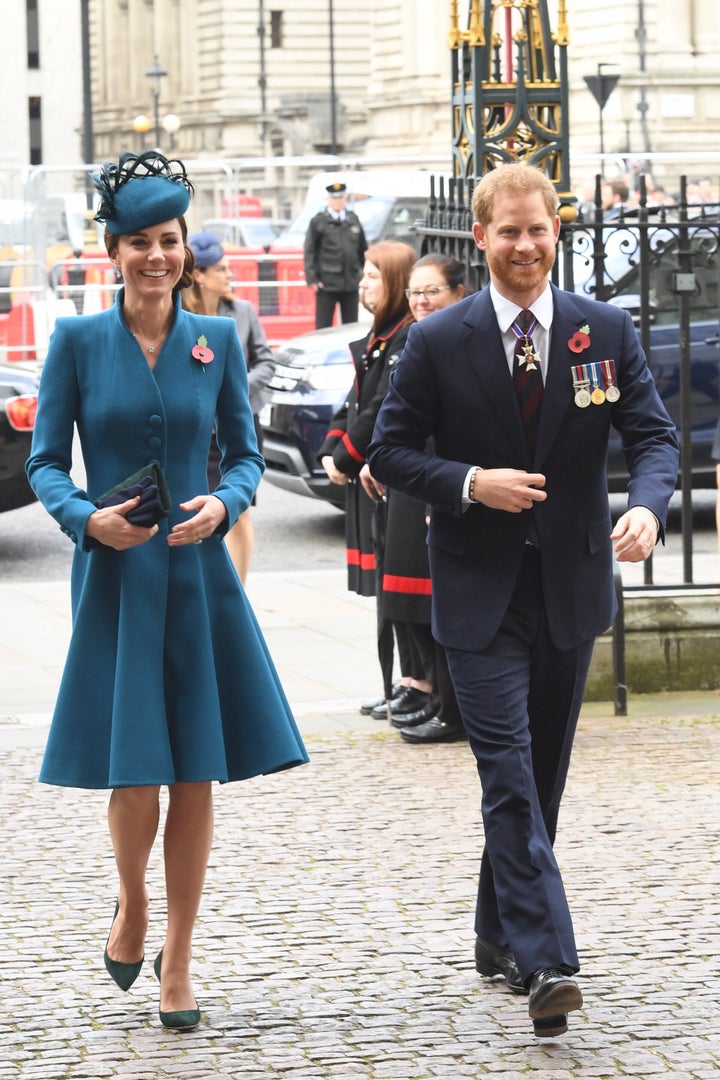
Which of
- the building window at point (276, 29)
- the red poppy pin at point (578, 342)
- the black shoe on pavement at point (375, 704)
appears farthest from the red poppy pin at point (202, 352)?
the building window at point (276, 29)

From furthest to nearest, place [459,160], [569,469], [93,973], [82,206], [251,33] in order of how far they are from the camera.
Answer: [251,33] → [82,206] → [459,160] → [93,973] → [569,469]

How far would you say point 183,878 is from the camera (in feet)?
15.2

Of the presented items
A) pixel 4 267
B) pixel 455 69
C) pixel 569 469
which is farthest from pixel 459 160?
pixel 4 267

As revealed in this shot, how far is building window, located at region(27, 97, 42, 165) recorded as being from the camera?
343 feet

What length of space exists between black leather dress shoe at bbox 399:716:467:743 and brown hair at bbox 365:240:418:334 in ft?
4.70

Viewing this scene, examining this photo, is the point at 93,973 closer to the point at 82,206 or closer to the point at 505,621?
the point at 505,621

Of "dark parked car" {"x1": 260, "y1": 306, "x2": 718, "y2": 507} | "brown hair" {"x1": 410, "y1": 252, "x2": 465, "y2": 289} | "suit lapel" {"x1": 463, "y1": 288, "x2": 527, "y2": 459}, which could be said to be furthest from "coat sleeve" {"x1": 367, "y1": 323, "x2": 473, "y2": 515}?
"dark parked car" {"x1": 260, "y1": 306, "x2": 718, "y2": 507}

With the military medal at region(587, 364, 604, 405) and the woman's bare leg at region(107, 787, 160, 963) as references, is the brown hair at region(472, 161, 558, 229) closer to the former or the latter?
the military medal at region(587, 364, 604, 405)

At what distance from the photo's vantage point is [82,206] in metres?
26.5

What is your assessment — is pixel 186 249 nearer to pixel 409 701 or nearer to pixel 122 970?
pixel 122 970

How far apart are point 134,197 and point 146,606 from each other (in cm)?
Answer: 87

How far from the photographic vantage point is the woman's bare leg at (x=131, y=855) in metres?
4.57

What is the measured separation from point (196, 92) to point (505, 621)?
3078 inches

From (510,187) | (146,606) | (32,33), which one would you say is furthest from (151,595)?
(32,33)
